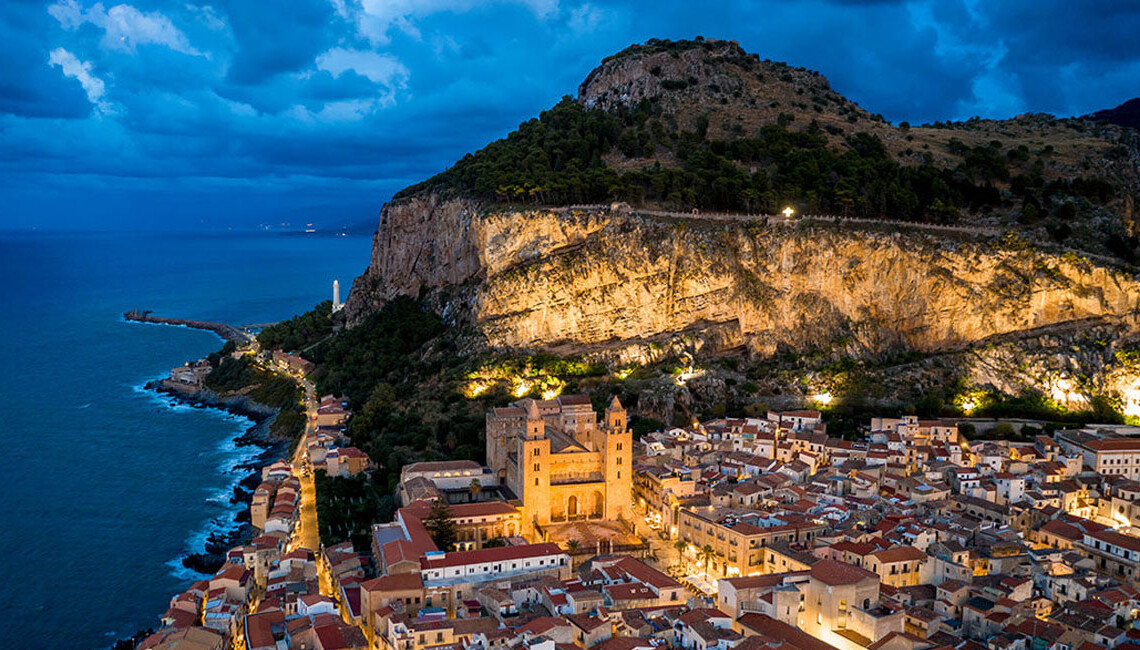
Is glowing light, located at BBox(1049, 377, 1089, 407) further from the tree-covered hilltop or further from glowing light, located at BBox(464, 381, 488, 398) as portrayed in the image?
glowing light, located at BBox(464, 381, 488, 398)

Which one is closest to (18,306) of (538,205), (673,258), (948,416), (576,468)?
(538,205)

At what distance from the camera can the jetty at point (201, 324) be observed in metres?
89.9

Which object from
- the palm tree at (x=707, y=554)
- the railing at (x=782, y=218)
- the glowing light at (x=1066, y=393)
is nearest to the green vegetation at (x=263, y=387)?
the railing at (x=782, y=218)

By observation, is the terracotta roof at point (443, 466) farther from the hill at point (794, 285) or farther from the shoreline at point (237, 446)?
the hill at point (794, 285)

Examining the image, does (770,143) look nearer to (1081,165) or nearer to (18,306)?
(1081,165)

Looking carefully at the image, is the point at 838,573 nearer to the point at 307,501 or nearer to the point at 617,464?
the point at 617,464

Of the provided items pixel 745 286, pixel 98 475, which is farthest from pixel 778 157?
pixel 98 475

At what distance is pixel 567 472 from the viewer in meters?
34.9

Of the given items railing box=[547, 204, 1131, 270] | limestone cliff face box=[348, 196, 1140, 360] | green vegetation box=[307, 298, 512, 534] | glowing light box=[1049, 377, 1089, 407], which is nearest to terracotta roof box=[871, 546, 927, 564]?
green vegetation box=[307, 298, 512, 534]

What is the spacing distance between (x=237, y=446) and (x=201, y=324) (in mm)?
51328

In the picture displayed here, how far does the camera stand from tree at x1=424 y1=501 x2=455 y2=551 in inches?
1223

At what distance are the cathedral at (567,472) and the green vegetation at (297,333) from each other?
136ft

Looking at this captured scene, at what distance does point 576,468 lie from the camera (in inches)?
1375

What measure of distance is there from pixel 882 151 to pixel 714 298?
2241 cm
